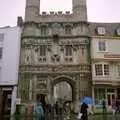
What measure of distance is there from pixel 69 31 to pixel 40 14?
4856mm

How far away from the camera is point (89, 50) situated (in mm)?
34062

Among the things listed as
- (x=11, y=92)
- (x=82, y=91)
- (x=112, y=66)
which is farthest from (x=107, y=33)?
(x=11, y=92)

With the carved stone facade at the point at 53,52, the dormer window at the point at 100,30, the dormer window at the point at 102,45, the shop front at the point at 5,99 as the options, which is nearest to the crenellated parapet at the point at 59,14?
the carved stone facade at the point at 53,52

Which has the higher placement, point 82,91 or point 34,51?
point 34,51

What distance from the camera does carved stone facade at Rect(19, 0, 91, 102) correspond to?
107ft

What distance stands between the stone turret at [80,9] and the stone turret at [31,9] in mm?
5185

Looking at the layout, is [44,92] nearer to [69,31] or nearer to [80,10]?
[69,31]

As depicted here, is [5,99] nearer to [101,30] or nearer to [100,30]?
[100,30]

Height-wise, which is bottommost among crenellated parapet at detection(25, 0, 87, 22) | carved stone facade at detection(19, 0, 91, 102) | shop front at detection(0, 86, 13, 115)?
shop front at detection(0, 86, 13, 115)

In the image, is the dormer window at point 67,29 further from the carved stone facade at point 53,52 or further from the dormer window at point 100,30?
the dormer window at point 100,30

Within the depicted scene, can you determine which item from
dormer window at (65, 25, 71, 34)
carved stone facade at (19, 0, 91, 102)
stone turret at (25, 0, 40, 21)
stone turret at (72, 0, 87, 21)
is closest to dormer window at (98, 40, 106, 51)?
carved stone facade at (19, 0, 91, 102)

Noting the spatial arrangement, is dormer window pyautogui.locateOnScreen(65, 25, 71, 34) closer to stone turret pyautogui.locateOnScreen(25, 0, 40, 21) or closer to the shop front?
stone turret pyautogui.locateOnScreen(25, 0, 40, 21)

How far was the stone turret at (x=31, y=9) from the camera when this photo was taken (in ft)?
117

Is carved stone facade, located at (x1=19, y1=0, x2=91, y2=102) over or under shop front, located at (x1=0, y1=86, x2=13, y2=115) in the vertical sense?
over
